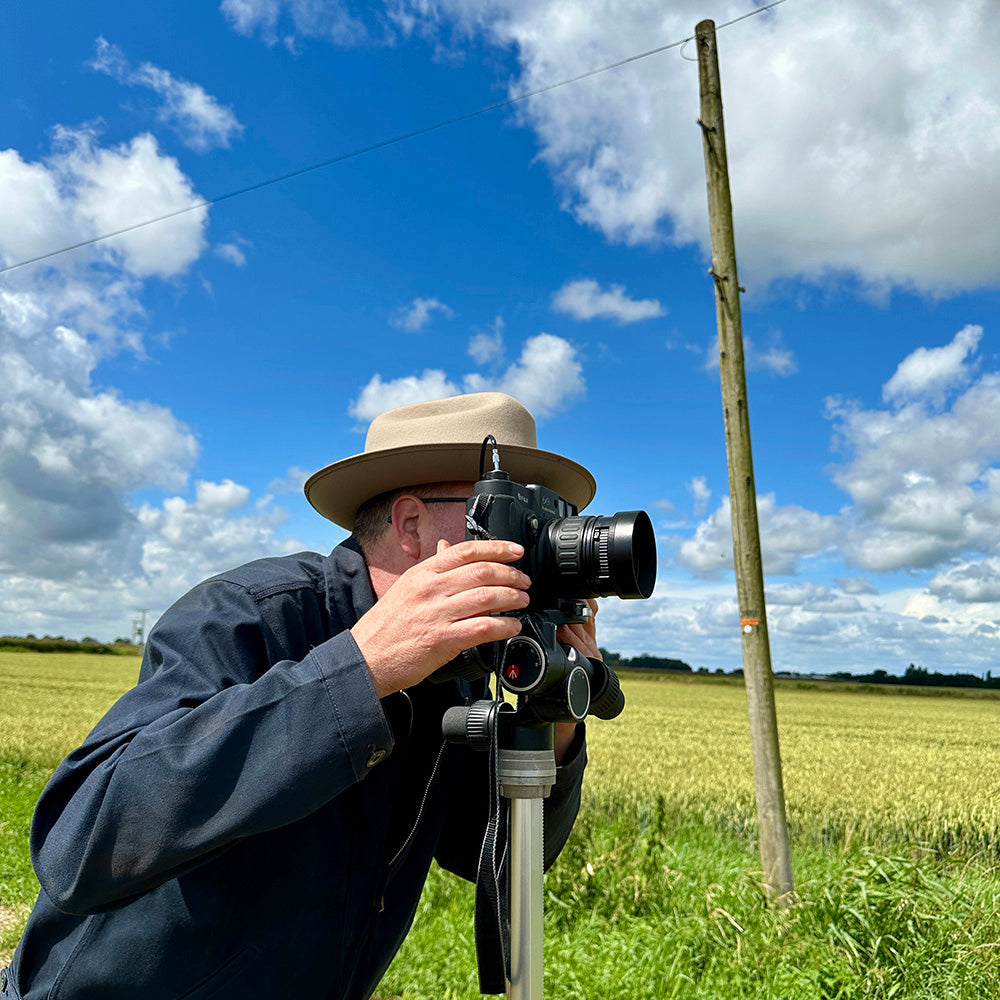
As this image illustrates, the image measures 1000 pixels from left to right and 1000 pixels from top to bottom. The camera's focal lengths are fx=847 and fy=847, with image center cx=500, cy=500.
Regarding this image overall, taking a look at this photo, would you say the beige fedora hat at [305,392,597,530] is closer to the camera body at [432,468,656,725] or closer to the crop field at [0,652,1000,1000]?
the camera body at [432,468,656,725]

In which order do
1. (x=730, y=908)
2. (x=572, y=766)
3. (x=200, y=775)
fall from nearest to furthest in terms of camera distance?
(x=200, y=775)
(x=572, y=766)
(x=730, y=908)

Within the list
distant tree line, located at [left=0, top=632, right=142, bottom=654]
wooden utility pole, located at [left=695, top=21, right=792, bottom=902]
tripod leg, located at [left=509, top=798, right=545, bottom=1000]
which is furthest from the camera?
distant tree line, located at [left=0, top=632, right=142, bottom=654]

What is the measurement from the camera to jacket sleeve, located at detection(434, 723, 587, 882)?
6.60 ft

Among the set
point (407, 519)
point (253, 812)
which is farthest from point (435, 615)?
point (407, 519)

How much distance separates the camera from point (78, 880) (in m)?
1.30

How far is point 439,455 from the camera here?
203cm

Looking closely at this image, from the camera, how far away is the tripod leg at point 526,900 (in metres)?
1.48

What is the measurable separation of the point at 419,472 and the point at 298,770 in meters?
0.94

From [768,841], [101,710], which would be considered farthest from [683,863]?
[101,710]

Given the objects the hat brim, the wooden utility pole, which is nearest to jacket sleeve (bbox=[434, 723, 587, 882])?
the hat brim

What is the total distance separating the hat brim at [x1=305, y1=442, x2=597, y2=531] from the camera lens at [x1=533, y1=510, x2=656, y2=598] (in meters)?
0.45

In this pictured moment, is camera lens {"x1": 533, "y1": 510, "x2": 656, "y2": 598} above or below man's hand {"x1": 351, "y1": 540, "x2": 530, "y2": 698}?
above

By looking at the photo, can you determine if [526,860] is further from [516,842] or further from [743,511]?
[743,511]

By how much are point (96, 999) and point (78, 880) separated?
0.41m
